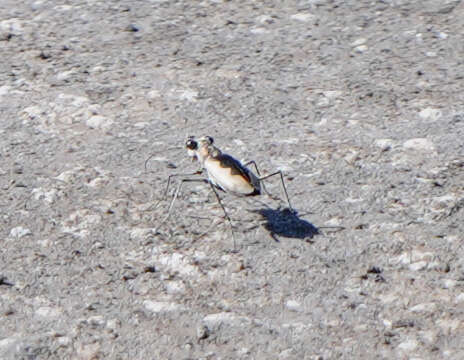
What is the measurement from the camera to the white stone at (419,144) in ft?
12.8

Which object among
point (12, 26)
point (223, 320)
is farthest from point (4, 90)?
point (223, 320)

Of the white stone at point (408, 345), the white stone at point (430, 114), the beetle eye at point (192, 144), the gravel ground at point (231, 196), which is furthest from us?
Result: the white stone at point (430, 114)

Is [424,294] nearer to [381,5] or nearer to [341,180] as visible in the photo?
[341,180]

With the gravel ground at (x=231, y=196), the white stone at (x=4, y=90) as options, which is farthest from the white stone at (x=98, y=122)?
the white stone at (x=4, y=90)

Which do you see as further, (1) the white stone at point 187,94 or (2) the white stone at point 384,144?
(1) the white stone at point 187,94

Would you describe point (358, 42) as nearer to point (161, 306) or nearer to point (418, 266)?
point (418, 266)

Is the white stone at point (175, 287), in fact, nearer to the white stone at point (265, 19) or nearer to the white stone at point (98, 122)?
the white stone at point (98, 122)

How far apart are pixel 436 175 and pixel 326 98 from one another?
0.83 m

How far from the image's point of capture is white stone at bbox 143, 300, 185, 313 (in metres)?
2.99

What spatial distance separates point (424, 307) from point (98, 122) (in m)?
1.80

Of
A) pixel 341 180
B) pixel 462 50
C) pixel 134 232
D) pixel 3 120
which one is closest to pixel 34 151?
pixel 3 120

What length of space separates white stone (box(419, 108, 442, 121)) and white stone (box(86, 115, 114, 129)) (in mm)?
1338

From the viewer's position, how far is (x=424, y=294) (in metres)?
3.02

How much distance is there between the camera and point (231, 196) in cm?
368
